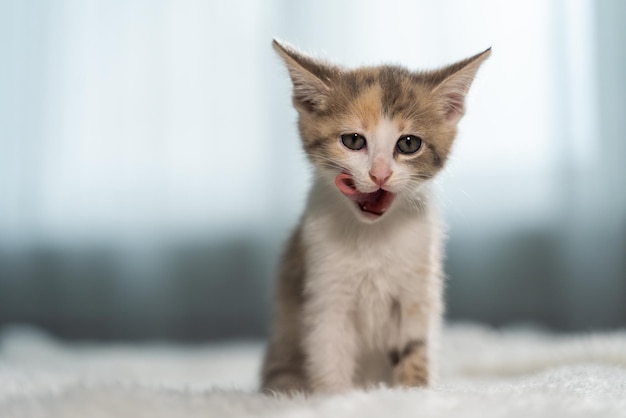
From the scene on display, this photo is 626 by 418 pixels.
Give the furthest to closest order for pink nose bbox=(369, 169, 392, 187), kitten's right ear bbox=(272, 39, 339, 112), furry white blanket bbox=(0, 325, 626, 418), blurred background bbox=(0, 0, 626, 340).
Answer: blurred background bbox=(0, 0, 626, 340) → kitten's right ear bbox=(272, 39, 339, 112) → pink nose bbox=(369, 169, 392, 187) → furry white blanket bbox=(0, 325, 626, 418)

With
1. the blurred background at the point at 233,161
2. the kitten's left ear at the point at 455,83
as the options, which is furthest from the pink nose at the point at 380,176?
the blurred background at the point at 233,161

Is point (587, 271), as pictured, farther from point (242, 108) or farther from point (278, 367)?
point (278, 367)

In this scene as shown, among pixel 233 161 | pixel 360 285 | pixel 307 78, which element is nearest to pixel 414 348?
pixel 360 285

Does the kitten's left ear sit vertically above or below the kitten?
above

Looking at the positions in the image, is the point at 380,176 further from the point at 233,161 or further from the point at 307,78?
the point at 233,161

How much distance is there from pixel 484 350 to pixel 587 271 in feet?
3.44

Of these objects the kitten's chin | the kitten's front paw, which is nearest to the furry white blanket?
the kitten's front paw

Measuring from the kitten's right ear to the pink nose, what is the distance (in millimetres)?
182

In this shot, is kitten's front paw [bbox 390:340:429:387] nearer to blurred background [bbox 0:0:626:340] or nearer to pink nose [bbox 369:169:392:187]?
pink nose [bbox 369:169:392:187]

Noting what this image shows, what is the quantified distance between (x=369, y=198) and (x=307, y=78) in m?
0.23

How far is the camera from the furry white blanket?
88 centimetres

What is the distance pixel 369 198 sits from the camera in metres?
1.14

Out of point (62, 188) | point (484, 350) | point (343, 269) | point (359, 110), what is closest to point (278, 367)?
point (343, 269)

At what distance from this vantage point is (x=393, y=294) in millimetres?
1234
